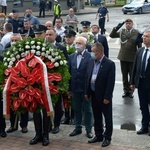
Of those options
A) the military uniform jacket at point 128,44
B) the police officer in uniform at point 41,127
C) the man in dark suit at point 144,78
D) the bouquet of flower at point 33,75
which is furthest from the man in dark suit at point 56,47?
the military uniform jacket at point 128,44

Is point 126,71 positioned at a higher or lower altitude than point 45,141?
higher

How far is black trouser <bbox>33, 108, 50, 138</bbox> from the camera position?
7547mm

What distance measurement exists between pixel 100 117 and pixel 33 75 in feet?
4.81

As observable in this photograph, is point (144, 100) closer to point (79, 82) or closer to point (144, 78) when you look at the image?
point (144, 78)

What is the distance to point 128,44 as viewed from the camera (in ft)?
35.2

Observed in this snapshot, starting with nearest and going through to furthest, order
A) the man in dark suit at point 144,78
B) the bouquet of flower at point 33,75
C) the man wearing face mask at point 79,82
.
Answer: the bouquet of flower at point 33,75, the man wearing face mask at point 79,82, the man in dark suit at point 144,78

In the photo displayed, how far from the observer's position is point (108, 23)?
3117cm

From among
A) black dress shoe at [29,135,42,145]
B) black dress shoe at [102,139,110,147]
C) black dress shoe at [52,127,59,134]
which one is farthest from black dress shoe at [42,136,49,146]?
black dress shoe at [102,139,110,147]

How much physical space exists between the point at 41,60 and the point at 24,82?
0.51 m

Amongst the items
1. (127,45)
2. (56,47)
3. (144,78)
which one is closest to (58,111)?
(56,47)

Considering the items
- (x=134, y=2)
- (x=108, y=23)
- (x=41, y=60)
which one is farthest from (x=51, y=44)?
(x=134, y=2)

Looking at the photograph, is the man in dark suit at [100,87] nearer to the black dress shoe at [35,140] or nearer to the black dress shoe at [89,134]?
the black dress shoe at [89,134]

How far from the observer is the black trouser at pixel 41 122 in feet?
24.8

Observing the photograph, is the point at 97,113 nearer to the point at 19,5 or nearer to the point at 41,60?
the point at 41,60
